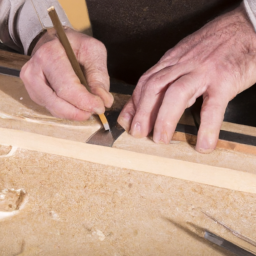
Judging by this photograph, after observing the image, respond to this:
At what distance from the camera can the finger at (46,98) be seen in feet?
2.71

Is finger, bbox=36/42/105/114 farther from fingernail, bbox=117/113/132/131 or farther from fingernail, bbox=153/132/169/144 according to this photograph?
fingernail, bbox=153/132/169/144

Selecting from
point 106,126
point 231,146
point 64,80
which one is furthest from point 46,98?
point 231,146

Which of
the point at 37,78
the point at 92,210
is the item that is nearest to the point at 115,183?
the point at 92,210

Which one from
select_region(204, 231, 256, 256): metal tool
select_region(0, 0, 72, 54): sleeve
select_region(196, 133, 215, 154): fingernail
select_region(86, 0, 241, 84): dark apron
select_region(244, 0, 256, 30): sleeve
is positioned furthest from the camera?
select_region(86, 0, 241, 84): dark apron

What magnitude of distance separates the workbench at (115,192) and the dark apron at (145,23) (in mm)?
525

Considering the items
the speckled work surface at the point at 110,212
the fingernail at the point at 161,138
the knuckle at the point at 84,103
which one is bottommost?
the speckled work surface at the point at 110,212

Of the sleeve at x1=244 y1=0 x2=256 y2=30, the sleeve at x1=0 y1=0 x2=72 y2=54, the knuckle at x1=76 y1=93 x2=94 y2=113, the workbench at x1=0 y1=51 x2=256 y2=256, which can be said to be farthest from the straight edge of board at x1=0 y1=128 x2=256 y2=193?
the sleeve at x1=244 y1=0 x2=256 y2=30

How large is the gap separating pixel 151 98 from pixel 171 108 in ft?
0.27

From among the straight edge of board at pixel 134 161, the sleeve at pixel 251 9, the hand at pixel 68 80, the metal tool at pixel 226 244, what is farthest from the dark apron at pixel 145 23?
the metal tool at pixel 226 244

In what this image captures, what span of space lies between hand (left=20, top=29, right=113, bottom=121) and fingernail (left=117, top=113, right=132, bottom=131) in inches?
2.6

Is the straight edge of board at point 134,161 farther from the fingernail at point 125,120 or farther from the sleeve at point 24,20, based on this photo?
the sleeve at point 24,20

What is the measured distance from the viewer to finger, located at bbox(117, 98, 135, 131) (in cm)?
82

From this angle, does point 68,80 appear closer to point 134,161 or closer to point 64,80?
point 64,80

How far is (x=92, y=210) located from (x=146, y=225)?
153 mm
